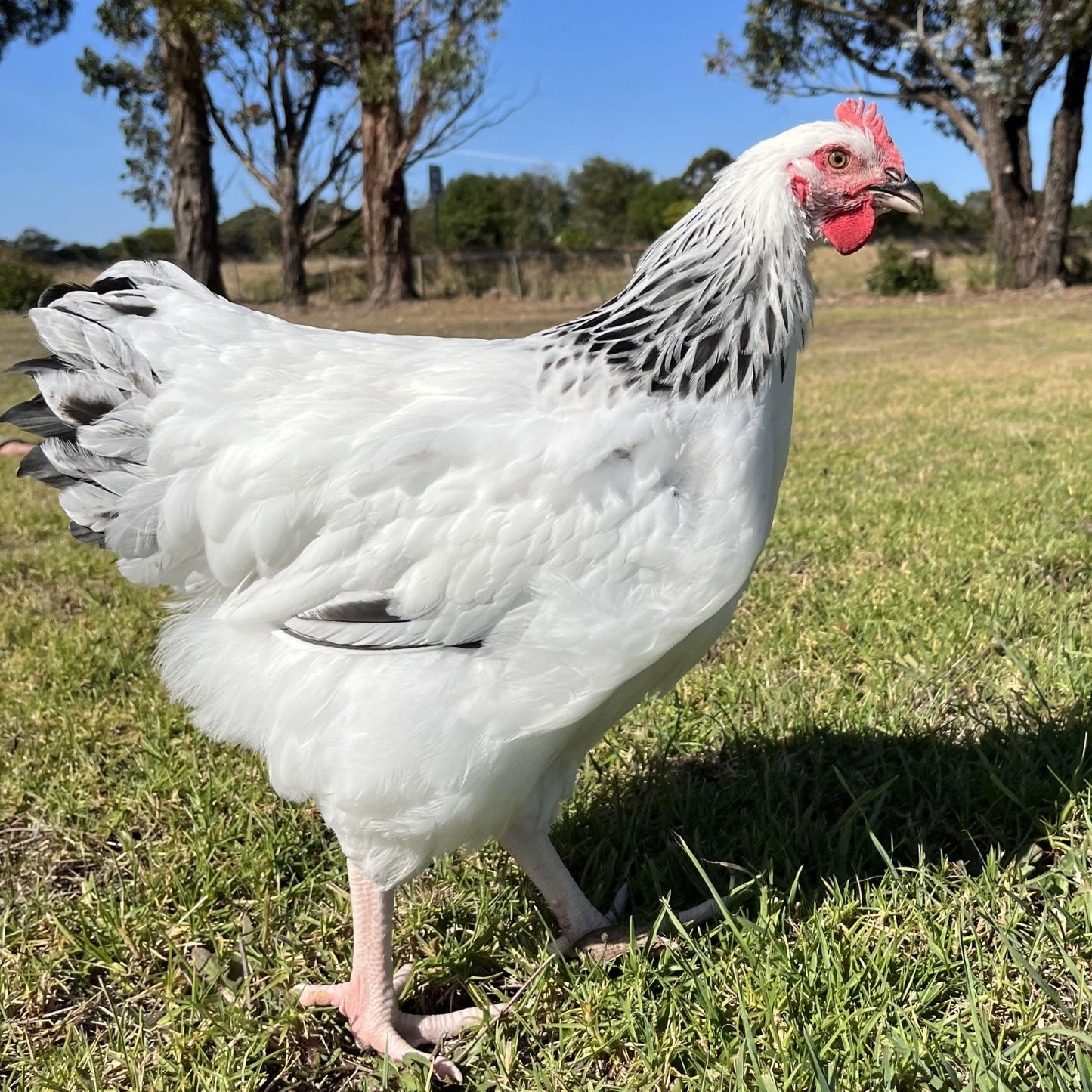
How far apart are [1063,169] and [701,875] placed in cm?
1928

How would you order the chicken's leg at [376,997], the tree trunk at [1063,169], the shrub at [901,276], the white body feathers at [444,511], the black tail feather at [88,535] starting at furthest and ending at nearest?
the shrub at [901,276], the tree trunk at [1063,169], the black tail feather at [88,535], the chicken's leg at [376,997], the white body feathers at [444,511]

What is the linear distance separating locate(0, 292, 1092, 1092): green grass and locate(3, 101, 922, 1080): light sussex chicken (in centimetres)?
21

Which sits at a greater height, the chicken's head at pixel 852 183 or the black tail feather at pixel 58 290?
the chicken's head at pixel 852 183

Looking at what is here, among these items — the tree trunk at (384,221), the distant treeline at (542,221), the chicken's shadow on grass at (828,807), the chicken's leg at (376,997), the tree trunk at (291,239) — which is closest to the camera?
the chicken's leg at (376,997)

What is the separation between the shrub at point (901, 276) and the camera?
19.0 m

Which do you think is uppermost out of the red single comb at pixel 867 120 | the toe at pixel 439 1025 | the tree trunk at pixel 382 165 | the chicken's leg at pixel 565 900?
the tree trunk at pixel 382 165

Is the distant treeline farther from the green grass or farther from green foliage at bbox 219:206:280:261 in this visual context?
the green grass

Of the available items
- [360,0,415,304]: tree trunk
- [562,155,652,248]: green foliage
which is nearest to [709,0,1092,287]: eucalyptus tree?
[360,0,415,304]: tree trunk

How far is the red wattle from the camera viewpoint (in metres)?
1.84

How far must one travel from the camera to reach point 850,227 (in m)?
1.85

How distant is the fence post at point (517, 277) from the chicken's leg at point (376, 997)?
64.3 feet

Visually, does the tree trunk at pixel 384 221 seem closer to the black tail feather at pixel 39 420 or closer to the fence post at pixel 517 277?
the fence post at pixel 517 277

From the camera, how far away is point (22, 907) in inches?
78.0

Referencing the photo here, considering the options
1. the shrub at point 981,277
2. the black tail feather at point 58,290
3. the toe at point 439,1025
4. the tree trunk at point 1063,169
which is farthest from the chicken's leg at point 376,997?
the shrub at point 981,277
